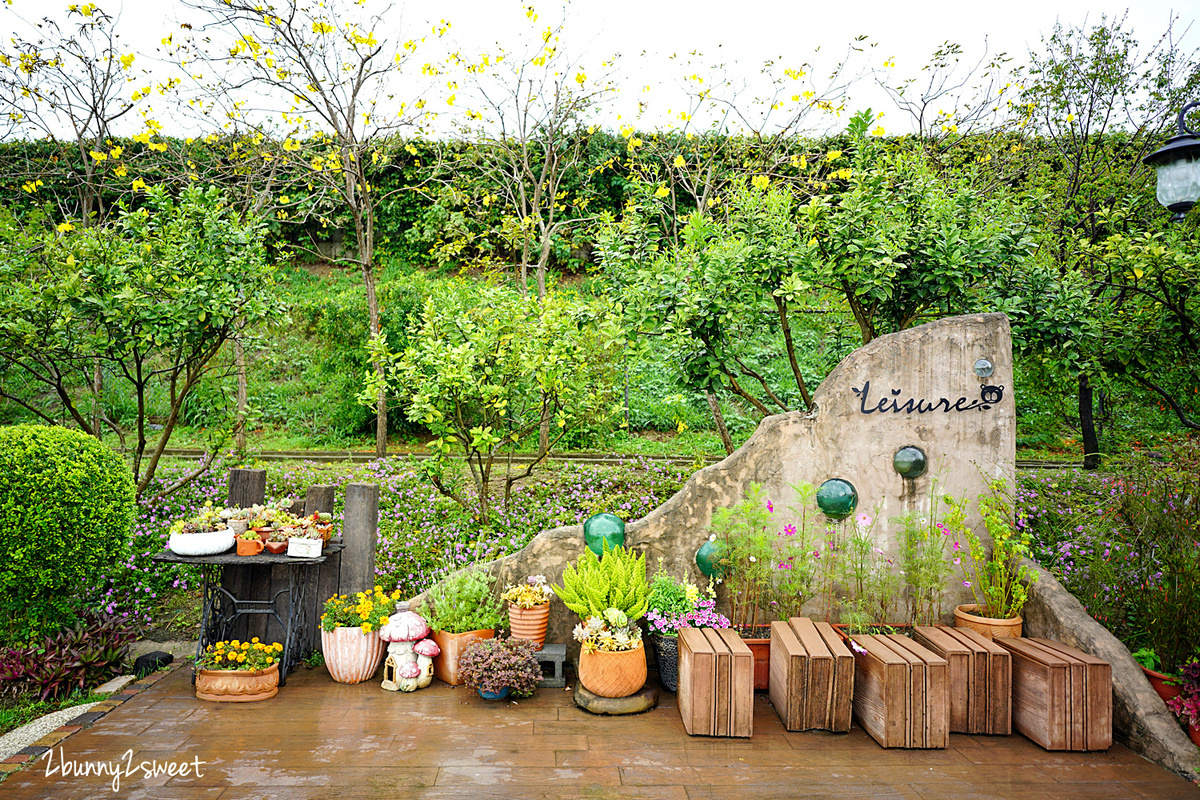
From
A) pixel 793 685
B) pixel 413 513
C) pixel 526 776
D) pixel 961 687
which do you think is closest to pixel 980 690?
pixel 961 687

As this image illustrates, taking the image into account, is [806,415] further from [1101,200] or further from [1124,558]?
[1101,200]

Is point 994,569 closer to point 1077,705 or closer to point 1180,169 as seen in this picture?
point 1077,705

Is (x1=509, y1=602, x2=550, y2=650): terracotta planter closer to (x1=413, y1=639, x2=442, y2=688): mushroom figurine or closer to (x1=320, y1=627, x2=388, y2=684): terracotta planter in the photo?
(x1=413, y1=639, x2=442, y2=688): mushroom figurine

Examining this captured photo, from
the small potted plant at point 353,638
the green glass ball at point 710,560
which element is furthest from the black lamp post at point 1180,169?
the small potted plant at point 353,638

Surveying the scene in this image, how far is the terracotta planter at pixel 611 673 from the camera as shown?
4.17m

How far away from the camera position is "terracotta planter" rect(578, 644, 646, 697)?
4.17 m

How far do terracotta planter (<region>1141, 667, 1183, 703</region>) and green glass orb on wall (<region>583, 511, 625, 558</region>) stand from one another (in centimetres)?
305

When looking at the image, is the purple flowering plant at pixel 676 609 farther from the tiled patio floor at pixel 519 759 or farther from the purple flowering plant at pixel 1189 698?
the purple flowering plant at pixel 1189 698

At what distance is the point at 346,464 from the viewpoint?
838 centimetres

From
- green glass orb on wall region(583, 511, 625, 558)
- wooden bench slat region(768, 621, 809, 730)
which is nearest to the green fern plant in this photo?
green glass orb on wall region(583, 511, 625, 558)

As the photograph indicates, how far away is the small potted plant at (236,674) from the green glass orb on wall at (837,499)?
371 centimetres

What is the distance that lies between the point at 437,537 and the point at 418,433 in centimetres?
559

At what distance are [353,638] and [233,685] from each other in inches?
28.3

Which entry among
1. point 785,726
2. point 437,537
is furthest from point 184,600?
point 785,726
